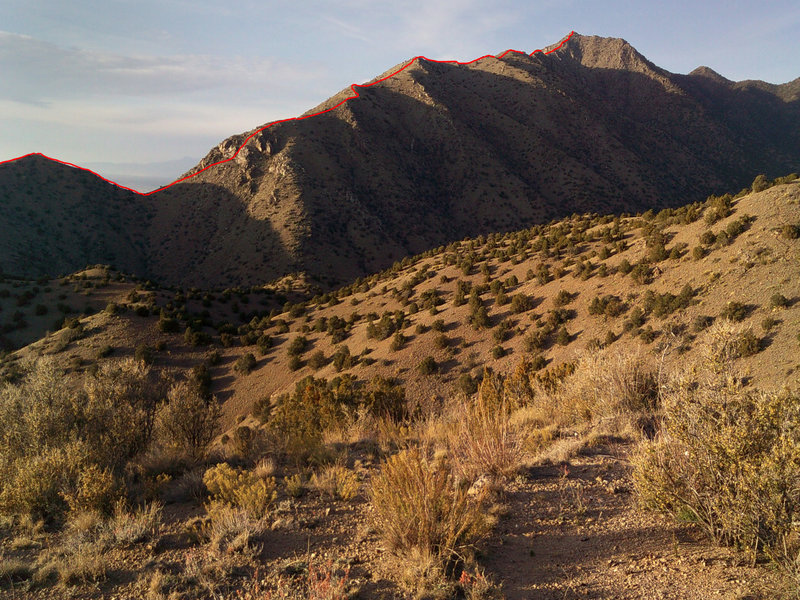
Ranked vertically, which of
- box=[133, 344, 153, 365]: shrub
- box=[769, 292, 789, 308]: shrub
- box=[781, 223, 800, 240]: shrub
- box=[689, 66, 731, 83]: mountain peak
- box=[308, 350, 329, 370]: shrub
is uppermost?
box=[689, 66, 731, 83]: mountain peak

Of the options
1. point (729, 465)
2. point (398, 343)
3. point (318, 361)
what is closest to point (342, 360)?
point (318, 361)

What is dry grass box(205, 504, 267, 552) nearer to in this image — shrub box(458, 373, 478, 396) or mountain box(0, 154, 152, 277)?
shrub box(458, 373, 478, 396)

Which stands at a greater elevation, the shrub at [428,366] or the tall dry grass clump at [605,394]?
the tall dry grass clump at [605,394]

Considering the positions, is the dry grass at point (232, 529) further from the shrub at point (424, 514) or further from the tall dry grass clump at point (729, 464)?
the tall dry grass clump at point (729, 464)

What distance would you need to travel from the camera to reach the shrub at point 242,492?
486 cm

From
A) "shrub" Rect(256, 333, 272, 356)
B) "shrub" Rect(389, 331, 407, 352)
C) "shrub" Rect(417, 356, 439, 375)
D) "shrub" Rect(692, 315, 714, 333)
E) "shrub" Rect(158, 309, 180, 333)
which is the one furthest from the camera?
"shrub" Rect(158, 309, 180, 333)

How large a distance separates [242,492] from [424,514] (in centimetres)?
A: 249

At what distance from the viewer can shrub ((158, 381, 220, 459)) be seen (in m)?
8.80

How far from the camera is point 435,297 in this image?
99.5 ft

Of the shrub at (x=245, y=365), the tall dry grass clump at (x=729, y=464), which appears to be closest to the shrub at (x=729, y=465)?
the tall dry grass clump at (x=729, y=464)

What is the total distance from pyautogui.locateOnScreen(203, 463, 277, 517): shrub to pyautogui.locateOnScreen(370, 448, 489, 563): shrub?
1.67m

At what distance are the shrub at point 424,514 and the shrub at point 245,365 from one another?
27.8m

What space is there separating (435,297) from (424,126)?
58.9m

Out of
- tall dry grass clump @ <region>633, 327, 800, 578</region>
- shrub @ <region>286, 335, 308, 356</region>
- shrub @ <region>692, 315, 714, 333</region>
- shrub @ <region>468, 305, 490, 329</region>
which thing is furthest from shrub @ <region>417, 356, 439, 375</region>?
tall dry grass clump @ <region>633, 327, 800, 578</region>
